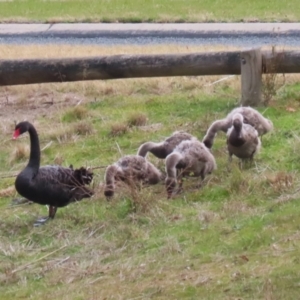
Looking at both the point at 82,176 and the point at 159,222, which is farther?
the point at 82,176

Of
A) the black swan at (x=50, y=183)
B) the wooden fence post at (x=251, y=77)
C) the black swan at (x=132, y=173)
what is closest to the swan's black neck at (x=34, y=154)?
the black swan at (x=50, y=183)

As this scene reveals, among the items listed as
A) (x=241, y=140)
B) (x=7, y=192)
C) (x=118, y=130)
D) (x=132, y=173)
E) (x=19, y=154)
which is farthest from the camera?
(x=118, y=130)

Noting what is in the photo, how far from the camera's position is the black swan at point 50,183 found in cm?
765

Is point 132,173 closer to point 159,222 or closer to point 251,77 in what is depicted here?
point 159,222

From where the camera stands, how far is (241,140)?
26.5ft

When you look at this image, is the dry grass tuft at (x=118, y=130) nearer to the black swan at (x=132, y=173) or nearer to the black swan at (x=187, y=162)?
the black swan at (x=132, y=173)

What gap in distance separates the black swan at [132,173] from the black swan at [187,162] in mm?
263

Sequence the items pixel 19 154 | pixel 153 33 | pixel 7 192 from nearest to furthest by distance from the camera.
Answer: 1. pixel 7 192
2. pixel 19 154
3. pixel 153 33

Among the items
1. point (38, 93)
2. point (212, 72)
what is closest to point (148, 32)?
point (38, 93)

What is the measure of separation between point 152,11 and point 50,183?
1732 cm

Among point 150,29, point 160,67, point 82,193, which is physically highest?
point 160,67

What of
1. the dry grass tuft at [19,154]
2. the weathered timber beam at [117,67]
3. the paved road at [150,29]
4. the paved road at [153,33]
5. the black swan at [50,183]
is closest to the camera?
the black swan at [50,183]

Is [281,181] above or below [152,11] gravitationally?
above

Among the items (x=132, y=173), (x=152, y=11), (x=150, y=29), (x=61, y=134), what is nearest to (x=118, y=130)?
(x=61, y=134)
